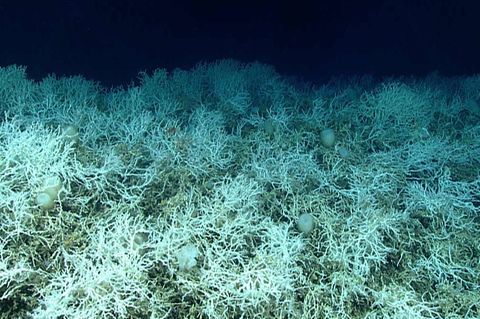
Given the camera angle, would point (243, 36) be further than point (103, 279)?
Yes

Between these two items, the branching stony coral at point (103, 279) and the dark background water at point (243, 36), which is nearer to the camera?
the branching stony coral at point (103, 279)

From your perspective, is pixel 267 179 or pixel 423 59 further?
pixel 423 59

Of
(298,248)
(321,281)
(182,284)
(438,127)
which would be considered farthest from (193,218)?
(438,127)

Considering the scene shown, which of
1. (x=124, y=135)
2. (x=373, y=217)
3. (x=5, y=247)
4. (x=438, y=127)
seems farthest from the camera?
(x=438, y=127)

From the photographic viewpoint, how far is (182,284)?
6.70ft

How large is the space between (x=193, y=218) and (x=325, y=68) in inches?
355

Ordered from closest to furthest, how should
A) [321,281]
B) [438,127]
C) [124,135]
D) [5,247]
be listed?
[5,247]
[321,281]
[124,135]
[438,127]

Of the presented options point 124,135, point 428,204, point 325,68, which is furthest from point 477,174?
point 325,68

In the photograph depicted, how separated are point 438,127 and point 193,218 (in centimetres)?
236

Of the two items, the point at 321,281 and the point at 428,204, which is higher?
the point at 428,204

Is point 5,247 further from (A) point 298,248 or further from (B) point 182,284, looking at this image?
(A) point 298,248

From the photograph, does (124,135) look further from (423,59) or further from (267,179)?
(423,59)

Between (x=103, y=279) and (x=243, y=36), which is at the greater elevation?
(x=243, y=36)

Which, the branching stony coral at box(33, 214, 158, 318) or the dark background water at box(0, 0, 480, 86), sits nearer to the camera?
the branching stony coral at box(33, 214, 158, 318)
